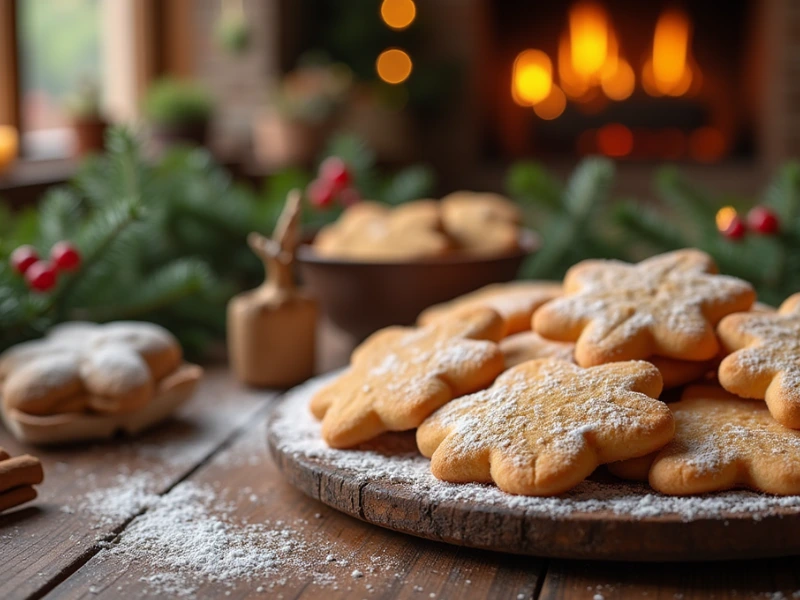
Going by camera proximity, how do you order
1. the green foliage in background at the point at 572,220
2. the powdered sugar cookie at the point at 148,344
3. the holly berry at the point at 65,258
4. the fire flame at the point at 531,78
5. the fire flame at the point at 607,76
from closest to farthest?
1. the powdered sugar cookie at the point at 148,344
2. the holly berry at the point at 65,258
3. the green foliage in background at the point at 572,220
4. the fire flame at the point at 607,76
5. the fire flame at the point at 531,78

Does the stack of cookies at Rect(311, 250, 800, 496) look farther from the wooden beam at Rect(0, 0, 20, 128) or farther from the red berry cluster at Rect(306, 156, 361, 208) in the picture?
the wooden beam at Rect(0, 0, 20, 128)

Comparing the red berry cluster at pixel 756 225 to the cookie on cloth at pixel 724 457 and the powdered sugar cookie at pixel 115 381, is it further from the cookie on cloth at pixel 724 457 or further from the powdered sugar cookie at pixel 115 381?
the powdered sugar cookie at pixel 115 381

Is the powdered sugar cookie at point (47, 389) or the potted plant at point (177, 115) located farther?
the potted plant at point (177, 115)

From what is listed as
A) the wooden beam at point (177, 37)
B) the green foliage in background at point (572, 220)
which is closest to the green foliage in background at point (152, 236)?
the green foliage in background at point (572, 220)

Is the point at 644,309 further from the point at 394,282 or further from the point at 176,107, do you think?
the point at 176,107

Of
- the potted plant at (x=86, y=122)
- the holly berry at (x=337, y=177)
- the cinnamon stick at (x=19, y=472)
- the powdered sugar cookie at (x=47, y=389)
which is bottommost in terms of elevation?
the cinnamon stick at (x=19, y=472)

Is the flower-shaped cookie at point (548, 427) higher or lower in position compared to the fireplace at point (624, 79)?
lower
